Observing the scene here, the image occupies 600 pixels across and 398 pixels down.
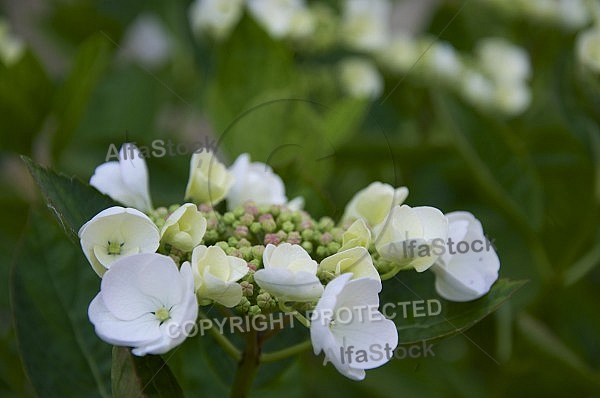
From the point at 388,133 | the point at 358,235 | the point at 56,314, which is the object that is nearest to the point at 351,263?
the point at 358,235

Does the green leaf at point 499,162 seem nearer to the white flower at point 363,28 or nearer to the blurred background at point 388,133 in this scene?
the blurred background at point 388,133

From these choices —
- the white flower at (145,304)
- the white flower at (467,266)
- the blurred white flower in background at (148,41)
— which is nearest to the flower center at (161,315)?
the white flower at (145,304)

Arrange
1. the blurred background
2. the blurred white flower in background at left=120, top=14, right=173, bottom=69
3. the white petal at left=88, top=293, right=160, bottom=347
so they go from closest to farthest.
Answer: the white petal at left=88, top=293, right=160, bottom=347 → the blurred background → the blurred white flower in background at left=120, top=14, right=173, bottom=69

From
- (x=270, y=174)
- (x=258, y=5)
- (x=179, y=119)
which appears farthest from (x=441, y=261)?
(x=179, y=119)

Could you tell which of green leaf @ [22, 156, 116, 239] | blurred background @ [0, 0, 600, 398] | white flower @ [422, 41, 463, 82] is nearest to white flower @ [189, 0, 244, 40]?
blurred background @ [0, 0, 600, 398]

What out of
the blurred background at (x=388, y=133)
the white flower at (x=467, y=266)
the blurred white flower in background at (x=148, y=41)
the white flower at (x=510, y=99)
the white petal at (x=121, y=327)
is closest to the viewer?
the white petal at (x=121, y=327)

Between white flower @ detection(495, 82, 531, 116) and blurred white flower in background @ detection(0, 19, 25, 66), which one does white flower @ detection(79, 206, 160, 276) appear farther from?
white flower @ detection(495, 82, 531, 116)
